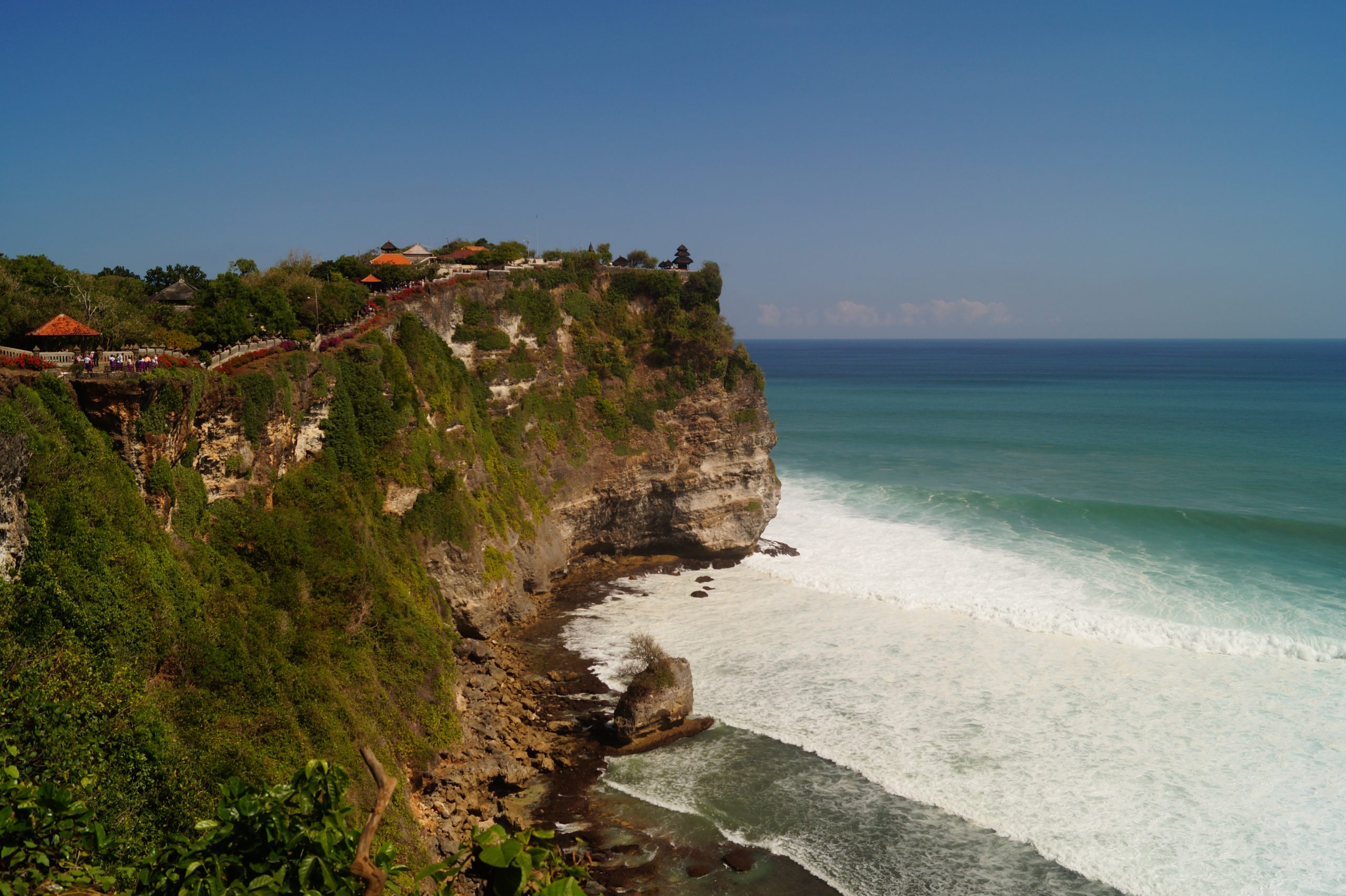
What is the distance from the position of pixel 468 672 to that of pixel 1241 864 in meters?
23.2

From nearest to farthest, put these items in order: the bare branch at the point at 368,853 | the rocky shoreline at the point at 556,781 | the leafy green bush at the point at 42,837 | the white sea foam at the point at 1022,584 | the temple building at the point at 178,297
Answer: the bare branch at the point at 368,853, the leafy green bush at the point at 42,837, the rocky shoreline at the point at 556,781, the temple building at the point at 178,297, the white sea foam at the point at 1022,584

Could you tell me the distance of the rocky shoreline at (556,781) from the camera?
1944 cm

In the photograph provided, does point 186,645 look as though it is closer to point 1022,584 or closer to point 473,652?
point 473,652

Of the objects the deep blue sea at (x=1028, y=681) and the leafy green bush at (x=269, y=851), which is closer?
the leafy green bush at (x=269, y=851)

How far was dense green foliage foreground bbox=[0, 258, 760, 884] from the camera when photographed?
562 inches

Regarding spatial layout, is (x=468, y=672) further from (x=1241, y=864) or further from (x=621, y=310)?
(x=621, y=310)

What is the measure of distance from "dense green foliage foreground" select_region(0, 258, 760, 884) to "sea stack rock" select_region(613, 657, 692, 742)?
18.3 ft

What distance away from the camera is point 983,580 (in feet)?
130

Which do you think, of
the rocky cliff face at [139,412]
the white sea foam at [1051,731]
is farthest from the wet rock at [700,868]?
the rocky cliff face at [139,412]

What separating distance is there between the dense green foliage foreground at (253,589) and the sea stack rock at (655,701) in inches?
219

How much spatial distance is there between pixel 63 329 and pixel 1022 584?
129 feet

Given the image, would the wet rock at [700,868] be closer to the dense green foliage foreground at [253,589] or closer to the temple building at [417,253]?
the dense green foliage foreground at [253,589]

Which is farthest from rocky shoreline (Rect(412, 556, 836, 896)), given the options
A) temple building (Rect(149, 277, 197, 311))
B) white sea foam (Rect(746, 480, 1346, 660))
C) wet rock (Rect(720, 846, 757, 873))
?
temple building (Rect(149, 277, 197, 311))

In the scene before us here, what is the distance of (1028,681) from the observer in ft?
95.9
